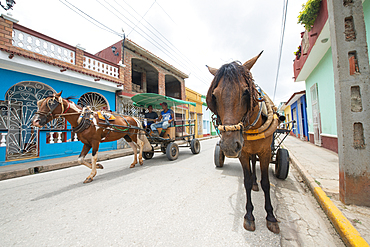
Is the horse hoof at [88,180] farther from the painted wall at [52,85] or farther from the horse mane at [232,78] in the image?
the painted wall at [52,85]

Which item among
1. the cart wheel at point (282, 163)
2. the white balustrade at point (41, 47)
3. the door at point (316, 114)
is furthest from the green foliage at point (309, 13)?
the white balustrade at point (41, 47)

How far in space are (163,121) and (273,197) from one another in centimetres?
439

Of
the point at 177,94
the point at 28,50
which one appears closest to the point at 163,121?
the point at 28,50

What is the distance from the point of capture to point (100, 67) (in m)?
8.94

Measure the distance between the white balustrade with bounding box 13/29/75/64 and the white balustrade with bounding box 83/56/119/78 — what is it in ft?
2.27

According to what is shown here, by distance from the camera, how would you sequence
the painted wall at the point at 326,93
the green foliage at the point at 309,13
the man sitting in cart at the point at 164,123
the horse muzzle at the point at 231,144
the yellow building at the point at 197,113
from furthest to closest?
the yellow building at the point at 197,113 → the painted wall at the point at 326,93 → the man sitting in cart at the point at 164,123 → the green foliage at the point at 309,13 → the horse muzzle at the point at 231,144

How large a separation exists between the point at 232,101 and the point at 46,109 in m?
4.27

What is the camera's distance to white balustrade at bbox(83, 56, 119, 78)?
8320 mm

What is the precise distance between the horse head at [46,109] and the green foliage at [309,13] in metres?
8.53

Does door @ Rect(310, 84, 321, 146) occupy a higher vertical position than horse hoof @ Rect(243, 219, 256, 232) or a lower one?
higher

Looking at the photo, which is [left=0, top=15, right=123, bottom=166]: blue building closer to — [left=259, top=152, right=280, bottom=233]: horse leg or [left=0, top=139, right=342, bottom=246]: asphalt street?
[left=0, top=139, right=342, bottom=246]: asphalt street

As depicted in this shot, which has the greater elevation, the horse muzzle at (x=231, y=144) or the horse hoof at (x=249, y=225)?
the horse muzzle at (x=231, y=144)

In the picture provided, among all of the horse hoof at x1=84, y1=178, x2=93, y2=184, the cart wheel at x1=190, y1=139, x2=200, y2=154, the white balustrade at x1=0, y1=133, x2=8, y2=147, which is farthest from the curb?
the white balustrade at x1=0, y1=133, x2=8, y2=147

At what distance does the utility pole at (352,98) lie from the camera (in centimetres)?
209
